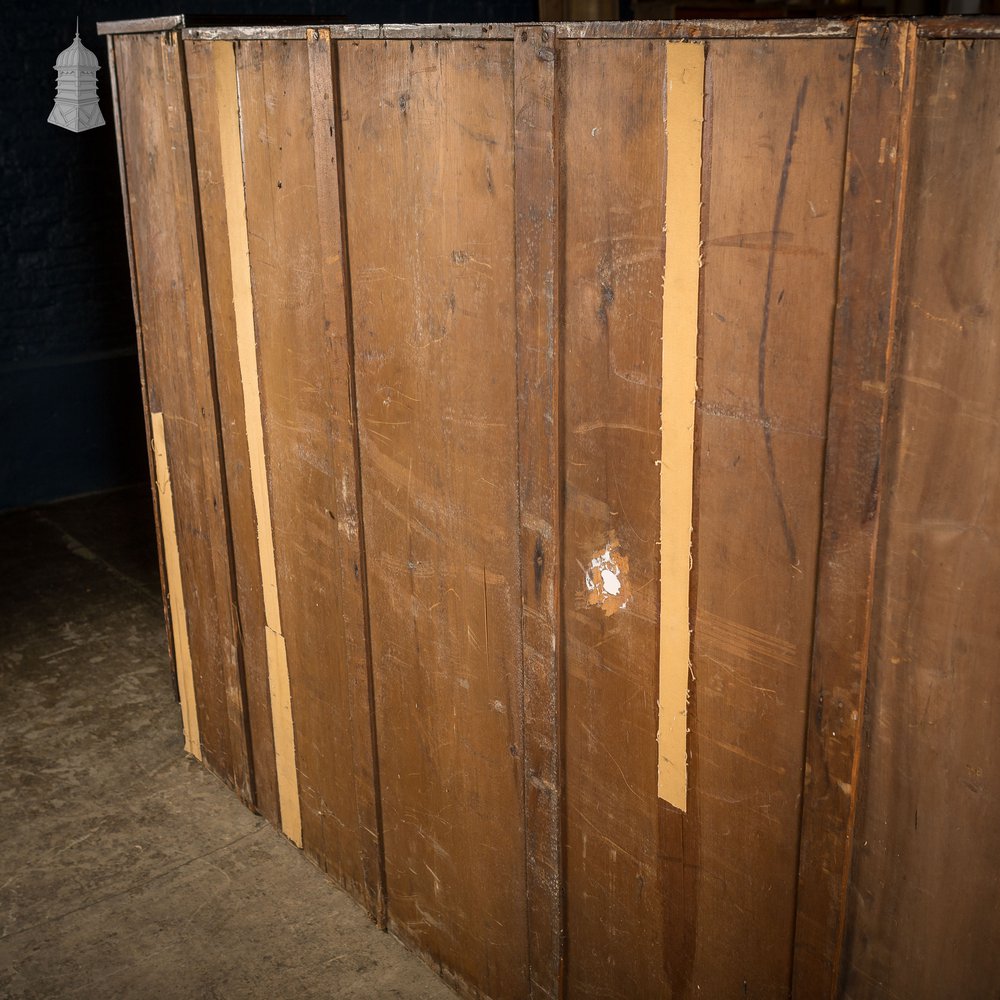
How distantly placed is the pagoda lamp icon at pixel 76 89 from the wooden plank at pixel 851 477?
234 inches

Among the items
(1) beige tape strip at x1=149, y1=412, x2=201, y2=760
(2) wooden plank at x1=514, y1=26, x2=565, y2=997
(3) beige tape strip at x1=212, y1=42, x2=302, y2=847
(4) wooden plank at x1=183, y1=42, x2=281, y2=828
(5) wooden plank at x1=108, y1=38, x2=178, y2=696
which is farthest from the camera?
(1) beige tape strip at x1=149, y1=412, x2=201, y2=760

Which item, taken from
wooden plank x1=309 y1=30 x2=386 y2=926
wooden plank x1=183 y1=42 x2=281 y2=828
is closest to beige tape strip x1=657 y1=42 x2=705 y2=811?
wooden plank x1=309 y1=30 x2=386 y2=926

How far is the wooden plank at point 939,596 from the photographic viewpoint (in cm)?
171

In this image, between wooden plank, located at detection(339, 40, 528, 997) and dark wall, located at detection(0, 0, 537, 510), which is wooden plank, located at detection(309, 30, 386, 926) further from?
dark wall, located at detection(0, 0, 537, 510)

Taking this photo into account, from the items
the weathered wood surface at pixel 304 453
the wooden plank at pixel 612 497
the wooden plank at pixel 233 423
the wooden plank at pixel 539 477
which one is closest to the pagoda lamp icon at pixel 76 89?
the wooden plank at pixel 233 423

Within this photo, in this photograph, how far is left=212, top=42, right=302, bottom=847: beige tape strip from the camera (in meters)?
3.10

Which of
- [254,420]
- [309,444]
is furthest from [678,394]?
[254,420]

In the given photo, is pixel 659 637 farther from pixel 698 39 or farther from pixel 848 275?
pixel 698 39

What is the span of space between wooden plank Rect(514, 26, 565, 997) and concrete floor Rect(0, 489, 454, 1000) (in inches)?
27.2

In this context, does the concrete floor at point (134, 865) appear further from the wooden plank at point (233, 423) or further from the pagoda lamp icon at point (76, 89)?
the pagoda lamp icon at point (76, 89)

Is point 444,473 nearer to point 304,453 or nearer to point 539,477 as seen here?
point 539,477

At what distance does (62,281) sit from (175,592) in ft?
12.2

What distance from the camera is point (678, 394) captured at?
7.11 ft

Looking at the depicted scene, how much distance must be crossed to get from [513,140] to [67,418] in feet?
18.5
